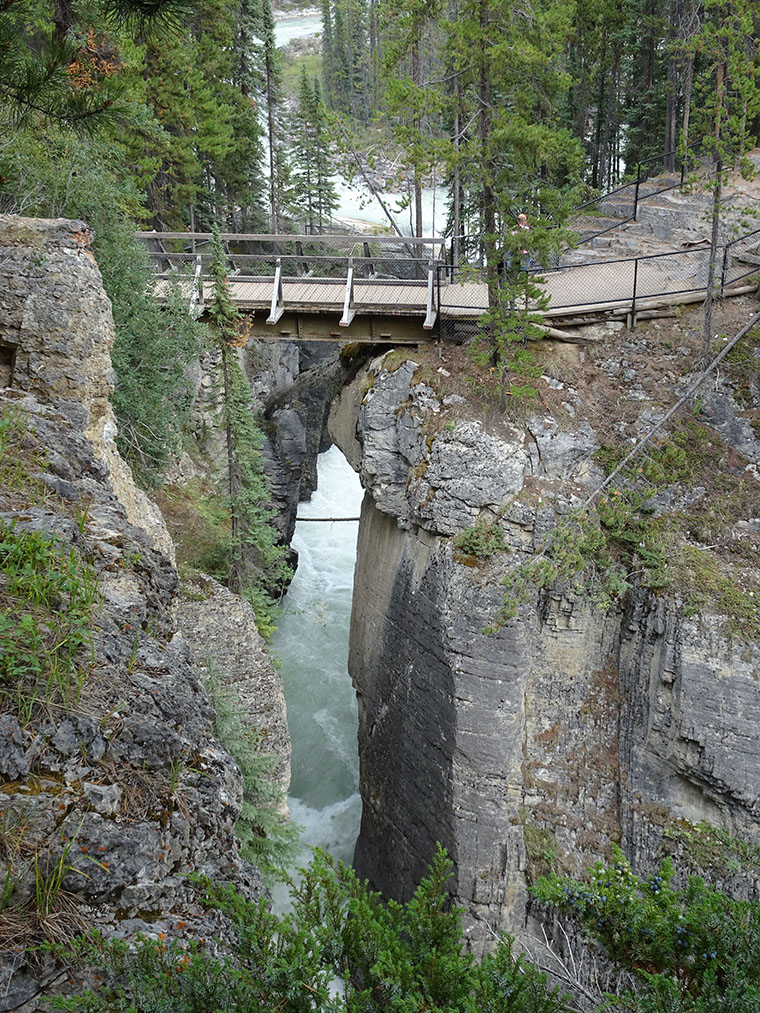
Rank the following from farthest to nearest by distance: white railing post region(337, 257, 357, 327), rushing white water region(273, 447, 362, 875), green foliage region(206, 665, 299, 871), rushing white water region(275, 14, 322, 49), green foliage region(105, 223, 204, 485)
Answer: rushing white water region(275, 14, 322, 49) < rushing white water region(273, 447, 362, 875) < white railing post region(337, 257, 357, 327) < green foliage region(105, 223, 204, 485) < green foliage region(206, 665, 299, 871)

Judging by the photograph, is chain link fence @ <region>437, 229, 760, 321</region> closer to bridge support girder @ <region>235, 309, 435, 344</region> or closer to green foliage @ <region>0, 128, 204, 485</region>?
bridge support girder @ <region>235, 309, 435, 344</region>

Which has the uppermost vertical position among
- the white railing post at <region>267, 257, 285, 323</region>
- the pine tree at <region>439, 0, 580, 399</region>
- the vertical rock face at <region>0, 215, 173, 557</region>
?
the pine tree at <region>439, 0, 580, 399</region>

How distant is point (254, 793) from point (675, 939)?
6461mm

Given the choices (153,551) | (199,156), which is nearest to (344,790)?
(153,551)

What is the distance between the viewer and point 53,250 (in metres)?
7.16

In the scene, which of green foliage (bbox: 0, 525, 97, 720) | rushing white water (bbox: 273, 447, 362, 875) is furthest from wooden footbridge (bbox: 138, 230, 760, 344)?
green foliage (bbox: 0, 525, 97, 720)

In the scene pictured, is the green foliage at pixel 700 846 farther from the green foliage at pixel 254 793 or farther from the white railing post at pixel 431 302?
the white railing post at pixel 431 302

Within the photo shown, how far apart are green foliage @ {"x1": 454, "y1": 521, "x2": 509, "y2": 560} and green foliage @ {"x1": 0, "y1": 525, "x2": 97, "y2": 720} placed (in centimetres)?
785

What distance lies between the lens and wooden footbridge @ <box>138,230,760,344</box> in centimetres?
1280

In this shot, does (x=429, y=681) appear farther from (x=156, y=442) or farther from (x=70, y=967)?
(x=70, y=967)

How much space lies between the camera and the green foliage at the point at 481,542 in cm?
1119

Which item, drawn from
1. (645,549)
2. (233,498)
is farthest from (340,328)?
(645,549)

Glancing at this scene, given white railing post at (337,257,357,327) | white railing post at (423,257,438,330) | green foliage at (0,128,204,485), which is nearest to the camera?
green foliage at (0,128,204,485)

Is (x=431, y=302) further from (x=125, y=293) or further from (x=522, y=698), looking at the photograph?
(x=522, y=698)
